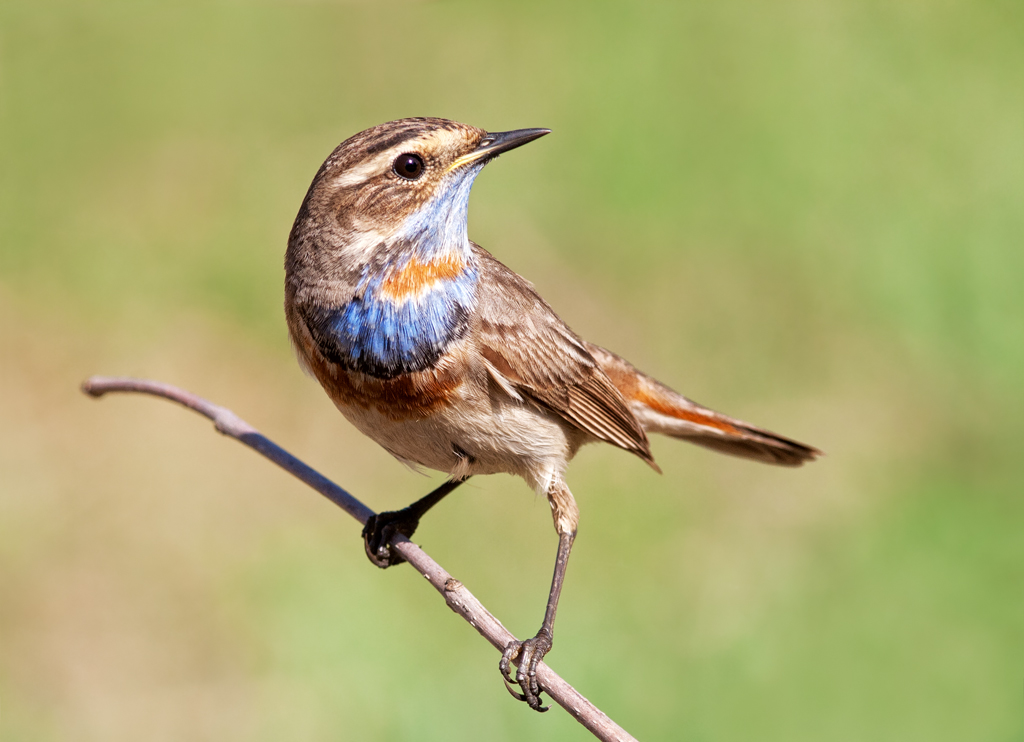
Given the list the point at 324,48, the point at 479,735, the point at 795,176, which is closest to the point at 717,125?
the point at 795,176

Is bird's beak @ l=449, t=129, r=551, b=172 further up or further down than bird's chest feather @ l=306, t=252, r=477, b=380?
further up

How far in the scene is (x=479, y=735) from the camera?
693cm

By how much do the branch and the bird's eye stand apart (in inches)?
48.1

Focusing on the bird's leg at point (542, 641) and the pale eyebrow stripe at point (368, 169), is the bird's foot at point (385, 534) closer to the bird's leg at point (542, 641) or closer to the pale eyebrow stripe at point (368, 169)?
the bird's leg at point (542, 641)

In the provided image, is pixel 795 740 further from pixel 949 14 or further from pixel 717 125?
pixel 949 14

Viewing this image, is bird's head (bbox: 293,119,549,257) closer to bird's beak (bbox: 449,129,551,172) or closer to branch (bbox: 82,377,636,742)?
bird's beak (bbox: 449,129,551,172)

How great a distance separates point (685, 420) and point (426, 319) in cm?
209

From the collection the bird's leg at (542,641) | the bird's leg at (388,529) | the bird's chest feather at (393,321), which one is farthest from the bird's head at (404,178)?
the bird's leg at (388,529)

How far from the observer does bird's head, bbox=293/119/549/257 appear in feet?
15.2

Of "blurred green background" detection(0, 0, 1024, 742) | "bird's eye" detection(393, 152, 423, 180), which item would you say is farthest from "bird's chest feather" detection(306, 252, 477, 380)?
"blurred green background" detection(0, 0, 1024, 742)

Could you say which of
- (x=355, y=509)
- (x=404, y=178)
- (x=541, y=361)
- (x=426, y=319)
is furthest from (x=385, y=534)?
(x=404, y=178)

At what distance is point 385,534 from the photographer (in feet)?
18.9

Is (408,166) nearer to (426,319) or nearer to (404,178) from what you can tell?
(404,178)

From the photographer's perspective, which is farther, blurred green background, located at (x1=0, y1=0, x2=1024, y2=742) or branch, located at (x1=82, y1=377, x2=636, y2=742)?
blurred green background, located at (x1=0, y1=0, x2=1024, y2=742)
